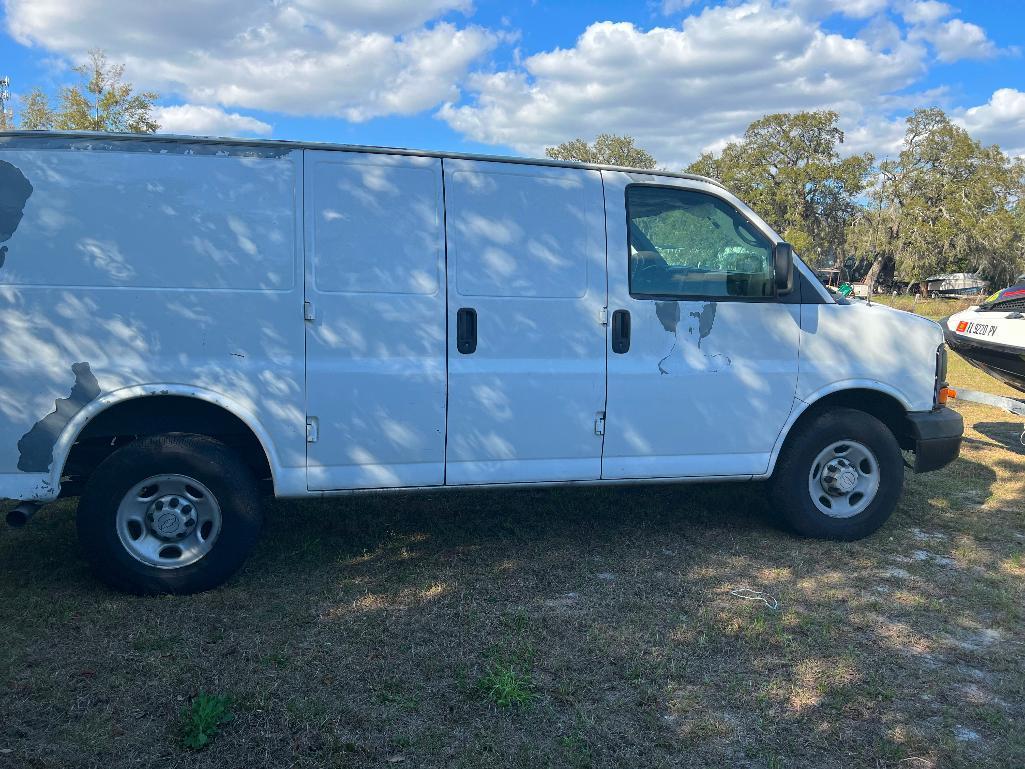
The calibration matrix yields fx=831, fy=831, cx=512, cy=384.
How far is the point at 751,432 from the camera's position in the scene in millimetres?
5000

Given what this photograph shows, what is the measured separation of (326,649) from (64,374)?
6.06ft

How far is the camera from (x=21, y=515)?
3.96 metres

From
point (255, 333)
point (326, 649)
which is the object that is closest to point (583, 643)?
point (326, 649)

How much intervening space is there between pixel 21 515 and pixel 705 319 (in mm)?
3723

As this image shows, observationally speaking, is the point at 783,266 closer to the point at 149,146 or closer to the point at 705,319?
the point at 705,319

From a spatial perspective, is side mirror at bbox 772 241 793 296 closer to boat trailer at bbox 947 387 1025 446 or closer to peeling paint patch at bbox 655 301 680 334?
peeling paint patch at bbox 655 301 680 334

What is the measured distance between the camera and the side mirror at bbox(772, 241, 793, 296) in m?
4.89

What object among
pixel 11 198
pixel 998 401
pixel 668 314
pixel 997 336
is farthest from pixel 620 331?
pixel 997 336

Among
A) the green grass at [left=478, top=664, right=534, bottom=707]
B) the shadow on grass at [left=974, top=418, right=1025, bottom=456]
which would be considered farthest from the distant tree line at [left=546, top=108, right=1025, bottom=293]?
the green grass at [left=478, top=664, right=534, bottom=707]

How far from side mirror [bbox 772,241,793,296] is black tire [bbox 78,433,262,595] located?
Answer: 10.5ft

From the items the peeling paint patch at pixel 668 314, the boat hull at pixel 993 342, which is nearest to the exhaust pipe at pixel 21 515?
the peeling paint patch at pixel 668 314

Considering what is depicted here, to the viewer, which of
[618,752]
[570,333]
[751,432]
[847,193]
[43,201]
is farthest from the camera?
[847,193]

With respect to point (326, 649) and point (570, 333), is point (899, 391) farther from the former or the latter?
point (326, 649)

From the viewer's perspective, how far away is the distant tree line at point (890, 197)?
50531mm
